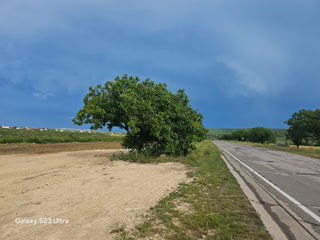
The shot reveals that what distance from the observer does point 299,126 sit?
5188 centimetres

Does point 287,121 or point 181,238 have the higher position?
point 287,121

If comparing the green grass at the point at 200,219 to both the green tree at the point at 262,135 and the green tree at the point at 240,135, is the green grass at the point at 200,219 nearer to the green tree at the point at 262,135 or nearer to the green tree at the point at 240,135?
the green tree at the point at 262,135

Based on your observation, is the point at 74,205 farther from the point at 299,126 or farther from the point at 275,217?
the point at 299,126

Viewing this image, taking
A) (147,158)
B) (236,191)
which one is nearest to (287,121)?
(147,158)

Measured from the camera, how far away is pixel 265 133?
9006cm

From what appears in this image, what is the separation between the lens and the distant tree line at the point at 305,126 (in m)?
50.0

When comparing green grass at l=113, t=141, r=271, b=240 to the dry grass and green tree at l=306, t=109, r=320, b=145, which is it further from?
green tree at l=306, t=109, r=320, b=145

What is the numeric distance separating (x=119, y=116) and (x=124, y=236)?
11515 millimetres

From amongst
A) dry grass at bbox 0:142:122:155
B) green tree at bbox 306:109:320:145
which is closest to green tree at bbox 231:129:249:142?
green tree at bbox 306:109:320:145

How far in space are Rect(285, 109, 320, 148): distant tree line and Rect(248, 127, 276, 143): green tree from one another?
1312 inches

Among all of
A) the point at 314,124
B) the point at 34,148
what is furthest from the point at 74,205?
the point at 314,124

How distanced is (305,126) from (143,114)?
5612 centimetres

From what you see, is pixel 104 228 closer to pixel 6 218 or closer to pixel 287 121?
pixel 6 218

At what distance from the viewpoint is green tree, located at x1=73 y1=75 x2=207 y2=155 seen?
512 inches
